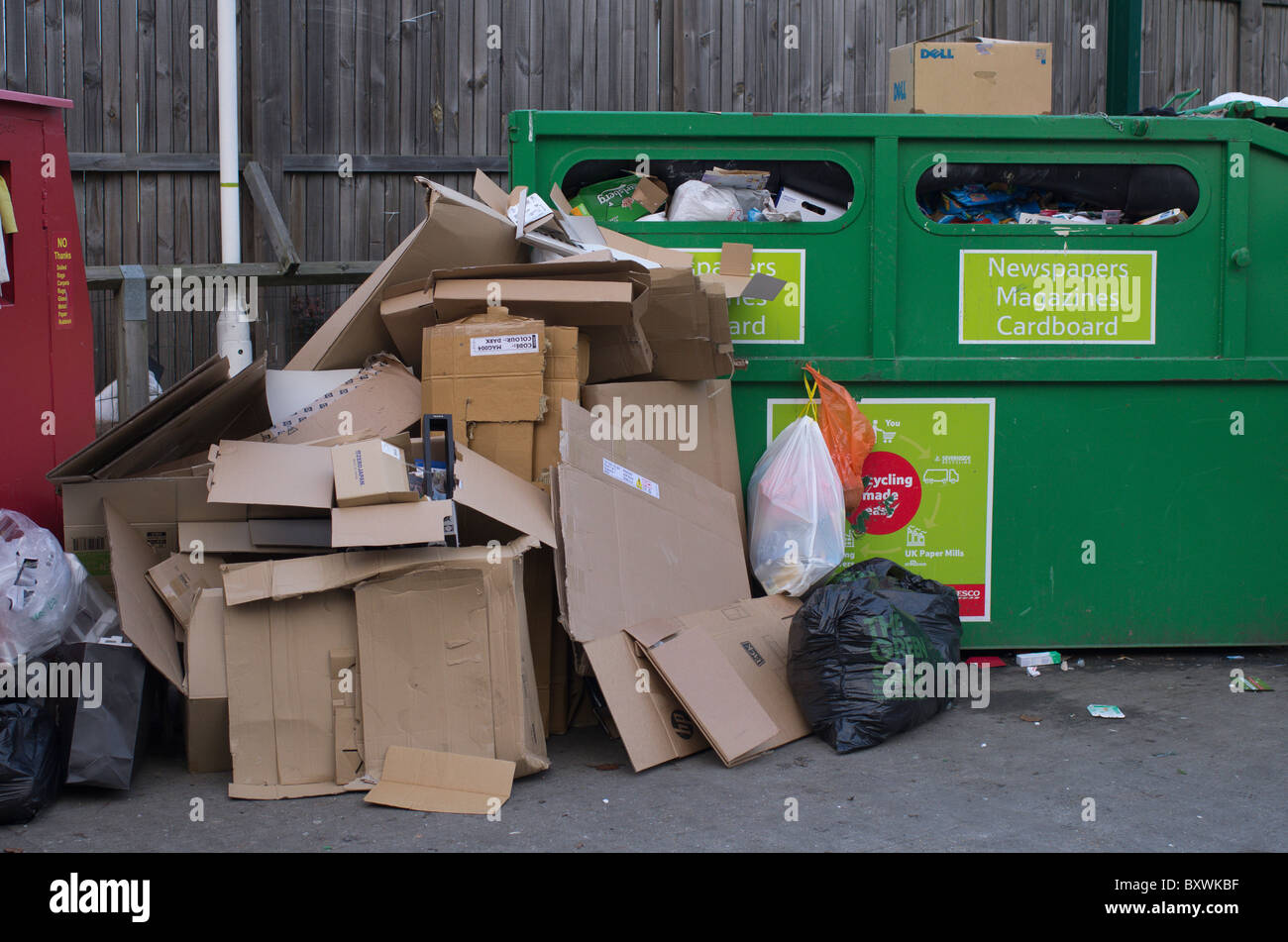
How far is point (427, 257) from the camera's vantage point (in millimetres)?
3602

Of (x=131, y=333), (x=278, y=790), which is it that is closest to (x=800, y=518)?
(x=278, y=790)

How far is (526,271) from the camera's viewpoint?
3406 millimetres

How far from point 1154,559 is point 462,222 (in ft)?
8.55

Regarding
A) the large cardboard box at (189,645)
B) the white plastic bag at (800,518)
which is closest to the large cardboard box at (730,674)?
the white plastic bag at (800,518)

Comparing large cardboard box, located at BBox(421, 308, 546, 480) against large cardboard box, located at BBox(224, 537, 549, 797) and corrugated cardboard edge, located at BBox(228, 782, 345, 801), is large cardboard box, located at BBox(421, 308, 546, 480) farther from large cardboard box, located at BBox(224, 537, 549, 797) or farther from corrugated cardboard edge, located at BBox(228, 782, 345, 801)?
corrugated cardboard edge, located at BBox(228, 782, 345, 801)

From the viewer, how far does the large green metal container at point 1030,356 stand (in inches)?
154

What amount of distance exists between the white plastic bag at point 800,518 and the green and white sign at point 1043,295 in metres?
0.72

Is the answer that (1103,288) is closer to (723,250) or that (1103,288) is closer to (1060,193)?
(1060,193)

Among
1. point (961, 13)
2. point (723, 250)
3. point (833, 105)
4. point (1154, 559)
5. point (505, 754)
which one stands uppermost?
point (961, 13)

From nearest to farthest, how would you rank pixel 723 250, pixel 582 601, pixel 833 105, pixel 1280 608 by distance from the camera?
pixel 582 601 < pixel 723 250 < pixel 1280 608 < pixel 833 105

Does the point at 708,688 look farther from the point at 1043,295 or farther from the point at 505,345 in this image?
the point at 1043,295

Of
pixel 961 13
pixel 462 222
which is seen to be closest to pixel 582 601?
pixel 462 222

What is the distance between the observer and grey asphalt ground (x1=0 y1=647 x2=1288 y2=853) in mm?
2639

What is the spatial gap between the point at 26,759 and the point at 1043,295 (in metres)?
3.32
